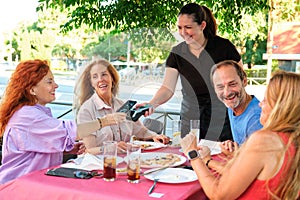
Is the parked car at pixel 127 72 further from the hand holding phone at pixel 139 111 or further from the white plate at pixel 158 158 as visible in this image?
the white plate at pixel 158 158

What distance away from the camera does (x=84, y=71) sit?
1984 millimetres

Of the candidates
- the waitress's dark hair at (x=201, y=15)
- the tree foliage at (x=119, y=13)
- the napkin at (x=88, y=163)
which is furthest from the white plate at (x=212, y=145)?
the tree foliage at (x=119, y=13)

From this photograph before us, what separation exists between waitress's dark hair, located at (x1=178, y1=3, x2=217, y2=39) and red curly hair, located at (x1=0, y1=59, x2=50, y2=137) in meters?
0.99

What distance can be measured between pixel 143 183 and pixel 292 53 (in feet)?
44.4

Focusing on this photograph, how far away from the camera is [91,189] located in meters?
1.33

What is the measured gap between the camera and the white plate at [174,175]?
1.46 metres

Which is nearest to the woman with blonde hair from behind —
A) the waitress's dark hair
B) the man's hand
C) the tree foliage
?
the man's hand

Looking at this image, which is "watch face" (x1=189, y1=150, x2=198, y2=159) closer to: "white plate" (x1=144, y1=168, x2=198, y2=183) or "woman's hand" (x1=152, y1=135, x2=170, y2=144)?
"white plate" (x1=144, y1=168, x2=198, y2=183)

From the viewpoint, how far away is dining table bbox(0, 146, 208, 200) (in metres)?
1.30

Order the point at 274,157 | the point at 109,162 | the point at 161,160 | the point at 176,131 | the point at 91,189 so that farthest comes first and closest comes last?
the point at 176,131
the point at 161,160
the point at 109,162
the point at 91,189
the point at 274,157

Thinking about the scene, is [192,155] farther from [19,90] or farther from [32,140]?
[19,90]

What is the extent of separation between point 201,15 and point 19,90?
1.17 m

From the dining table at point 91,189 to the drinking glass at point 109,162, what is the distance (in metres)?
0.02

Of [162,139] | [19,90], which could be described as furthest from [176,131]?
[19,90]
